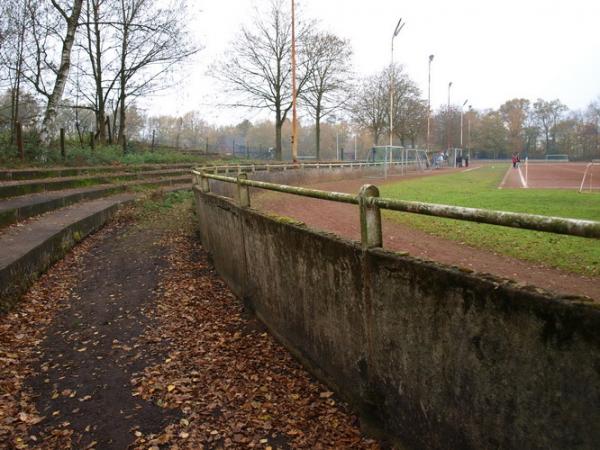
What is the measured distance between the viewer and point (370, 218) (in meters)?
3.06

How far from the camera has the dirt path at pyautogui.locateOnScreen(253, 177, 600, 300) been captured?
6.07 metres

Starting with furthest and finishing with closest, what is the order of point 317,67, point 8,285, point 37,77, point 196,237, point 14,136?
point 317,67 → point 37,77 → point 14,136 → point 196,237 → point 8,285

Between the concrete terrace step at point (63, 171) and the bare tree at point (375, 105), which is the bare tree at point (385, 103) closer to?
the bare tree at point (375, 105)

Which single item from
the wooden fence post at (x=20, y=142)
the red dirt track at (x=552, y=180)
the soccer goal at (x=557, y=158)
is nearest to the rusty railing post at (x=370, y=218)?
the wooden fence post at (x=20, y=142)

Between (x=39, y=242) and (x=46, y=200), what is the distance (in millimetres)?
4138

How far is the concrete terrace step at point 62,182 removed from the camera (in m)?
10.9

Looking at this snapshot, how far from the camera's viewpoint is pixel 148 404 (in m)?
4.00

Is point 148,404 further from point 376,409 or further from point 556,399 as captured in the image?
point 556,399

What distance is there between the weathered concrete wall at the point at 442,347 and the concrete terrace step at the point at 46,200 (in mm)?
6860

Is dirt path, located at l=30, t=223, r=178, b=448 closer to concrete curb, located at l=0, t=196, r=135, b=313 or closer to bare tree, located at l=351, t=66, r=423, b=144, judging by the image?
concrete curb, located at l=0, t=196, r=135, b=313

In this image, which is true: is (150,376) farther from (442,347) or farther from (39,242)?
(39,242)

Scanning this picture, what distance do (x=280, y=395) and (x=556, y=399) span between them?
262 cm

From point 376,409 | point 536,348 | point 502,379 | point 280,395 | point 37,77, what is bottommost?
point 280,395

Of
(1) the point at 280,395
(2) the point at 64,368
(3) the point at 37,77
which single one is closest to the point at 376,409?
(1) the point at 280,395
